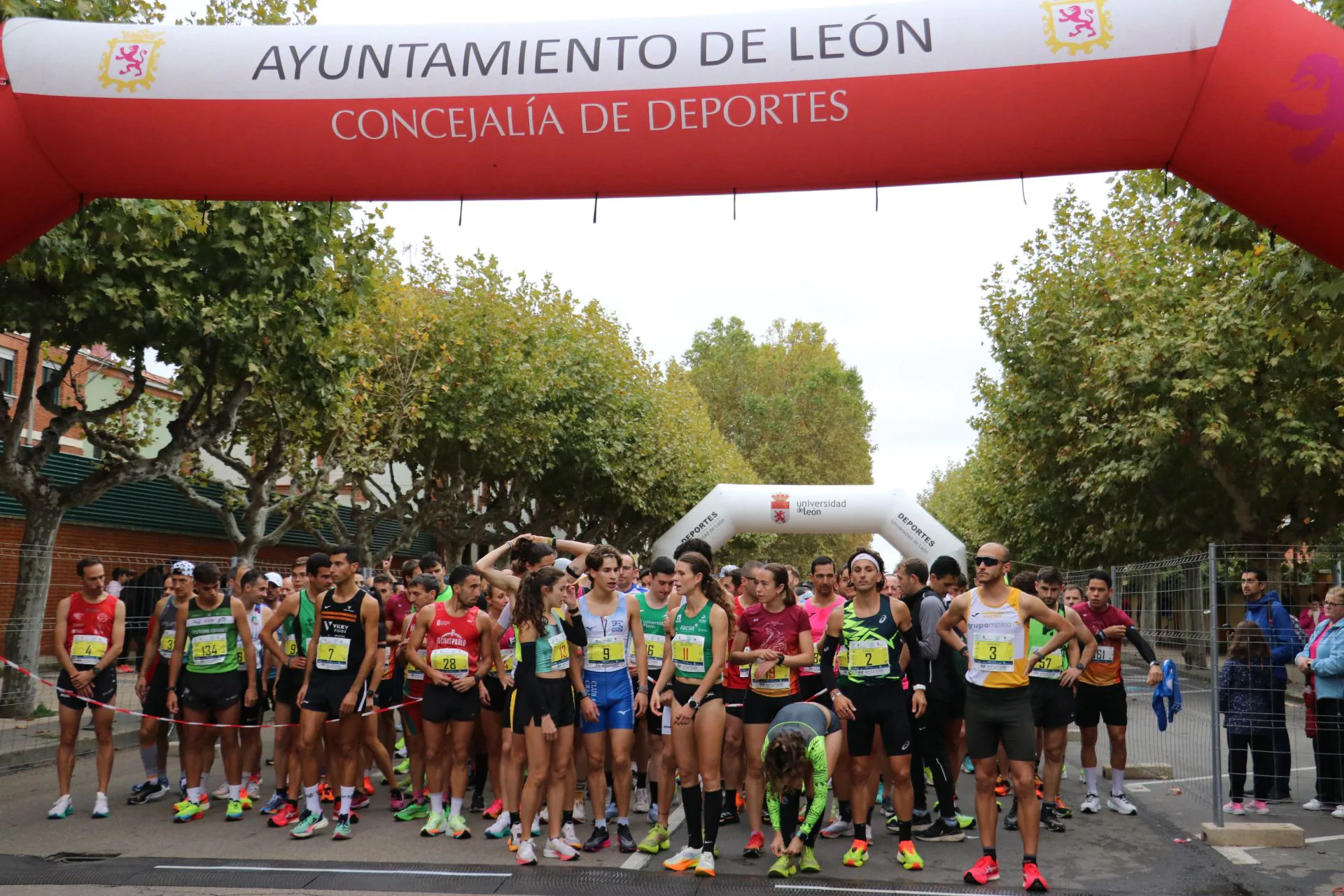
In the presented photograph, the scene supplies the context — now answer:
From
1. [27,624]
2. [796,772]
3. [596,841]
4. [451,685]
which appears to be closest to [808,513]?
[27,624]

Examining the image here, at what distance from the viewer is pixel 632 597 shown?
28.4 feet

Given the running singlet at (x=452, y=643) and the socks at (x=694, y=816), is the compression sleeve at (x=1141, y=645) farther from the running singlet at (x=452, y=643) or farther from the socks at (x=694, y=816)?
the running singlet at (x=452, y=643)

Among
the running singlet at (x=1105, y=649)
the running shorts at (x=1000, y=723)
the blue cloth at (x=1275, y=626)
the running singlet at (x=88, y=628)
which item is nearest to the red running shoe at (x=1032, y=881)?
the running shorts at (x=1000, y=723)

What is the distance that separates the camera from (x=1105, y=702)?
10.2m

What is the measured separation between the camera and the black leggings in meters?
10.2

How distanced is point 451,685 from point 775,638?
94.6 inches

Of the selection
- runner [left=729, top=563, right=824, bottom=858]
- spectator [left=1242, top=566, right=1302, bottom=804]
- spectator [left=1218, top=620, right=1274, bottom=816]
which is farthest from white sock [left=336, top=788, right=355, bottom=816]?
spectator [left=1242, top=566, right=1302, bottom=804]

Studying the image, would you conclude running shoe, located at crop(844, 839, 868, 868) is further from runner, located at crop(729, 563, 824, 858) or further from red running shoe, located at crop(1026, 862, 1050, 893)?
red running shoe, located at crop(1026, 862, 1050, 893)

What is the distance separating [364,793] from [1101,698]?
601 centimetres

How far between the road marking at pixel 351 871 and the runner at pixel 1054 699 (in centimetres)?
414

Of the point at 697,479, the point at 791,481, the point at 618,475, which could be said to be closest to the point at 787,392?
the point at 791,481

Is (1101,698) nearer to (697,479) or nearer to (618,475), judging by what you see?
(618,475)

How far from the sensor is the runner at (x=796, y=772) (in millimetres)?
7352

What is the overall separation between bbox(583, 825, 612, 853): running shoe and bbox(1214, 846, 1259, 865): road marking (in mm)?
4145
